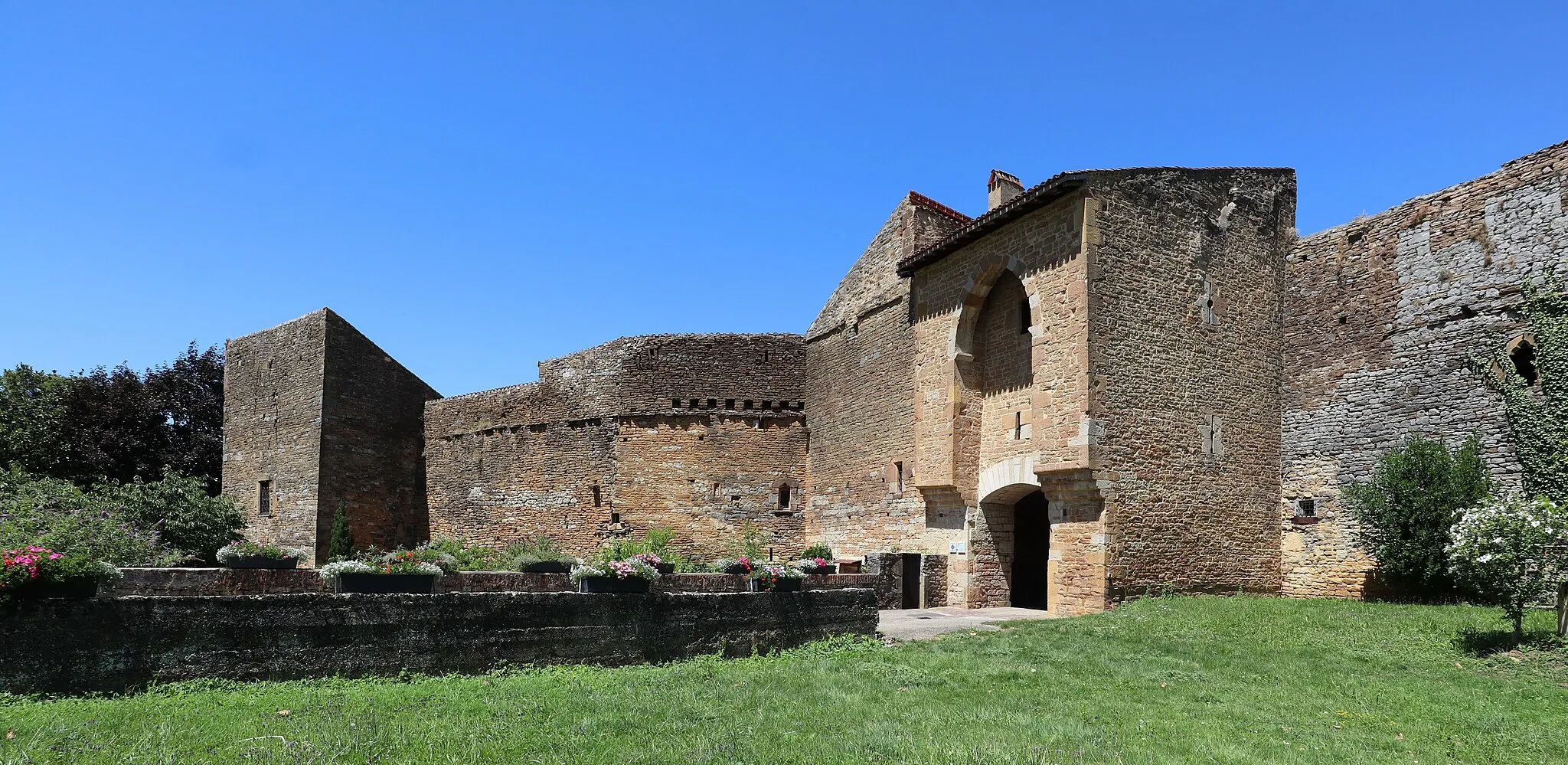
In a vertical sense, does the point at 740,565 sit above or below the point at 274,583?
below

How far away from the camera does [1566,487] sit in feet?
41.0

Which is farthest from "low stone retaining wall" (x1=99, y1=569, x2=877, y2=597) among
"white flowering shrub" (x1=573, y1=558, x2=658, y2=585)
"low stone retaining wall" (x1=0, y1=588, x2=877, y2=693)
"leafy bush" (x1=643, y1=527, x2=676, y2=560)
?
"leafy bush" (x1=643, y1=527, x2=676, y2=560)

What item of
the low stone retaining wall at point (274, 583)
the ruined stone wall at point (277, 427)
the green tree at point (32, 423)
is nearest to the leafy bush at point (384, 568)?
the low stone retaining wall at point (274, 583)

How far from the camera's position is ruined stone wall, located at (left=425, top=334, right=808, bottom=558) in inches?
864

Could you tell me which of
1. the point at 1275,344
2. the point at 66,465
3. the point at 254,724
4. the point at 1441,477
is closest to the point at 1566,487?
the point at 1441,477

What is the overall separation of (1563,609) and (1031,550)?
9.77 m

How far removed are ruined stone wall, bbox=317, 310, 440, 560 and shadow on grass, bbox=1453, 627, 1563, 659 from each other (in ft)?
75.8

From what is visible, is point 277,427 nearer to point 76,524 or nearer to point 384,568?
point 76,524

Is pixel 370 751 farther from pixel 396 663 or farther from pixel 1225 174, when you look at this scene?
pixel 1225 174

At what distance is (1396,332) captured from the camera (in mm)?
15188

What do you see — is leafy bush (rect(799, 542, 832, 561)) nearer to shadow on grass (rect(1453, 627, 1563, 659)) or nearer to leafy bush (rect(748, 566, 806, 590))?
leafy bush (rect(748, 566, 806, 590))

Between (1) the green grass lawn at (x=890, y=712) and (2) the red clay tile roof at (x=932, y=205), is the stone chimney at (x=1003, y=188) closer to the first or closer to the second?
(2) the red clay tile roof at (x=932, y=205)

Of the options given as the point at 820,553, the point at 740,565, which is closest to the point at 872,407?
the point at 820,553

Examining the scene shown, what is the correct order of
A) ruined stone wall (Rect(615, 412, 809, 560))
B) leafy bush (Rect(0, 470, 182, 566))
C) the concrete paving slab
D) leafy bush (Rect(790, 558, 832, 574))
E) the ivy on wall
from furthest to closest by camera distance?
ruined stone wall (Rect(615, 412, 809, 560))
leafy bush (Rect(790, 558, 832, 574))
the concrete paving slab
the ivy on wall
leafy bush (Rect(0, 470, 182, 566))
